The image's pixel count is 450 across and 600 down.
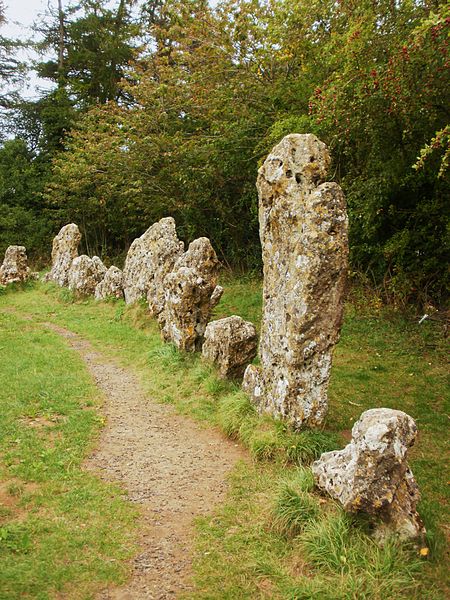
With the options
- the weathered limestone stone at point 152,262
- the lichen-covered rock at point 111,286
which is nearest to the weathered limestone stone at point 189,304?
the weathered limestone stone at point 152,262

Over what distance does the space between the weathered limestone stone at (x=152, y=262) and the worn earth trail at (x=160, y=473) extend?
4.45 m

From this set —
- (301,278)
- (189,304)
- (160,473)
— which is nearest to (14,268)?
(189,304)

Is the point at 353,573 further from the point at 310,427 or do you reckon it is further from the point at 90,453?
the point at 90,453

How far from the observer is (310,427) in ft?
18.9

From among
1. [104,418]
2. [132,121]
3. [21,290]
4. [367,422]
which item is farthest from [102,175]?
[367,422]

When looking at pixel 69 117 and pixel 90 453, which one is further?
pixel 69 117

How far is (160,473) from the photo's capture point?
18.1 feet

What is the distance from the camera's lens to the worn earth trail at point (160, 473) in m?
3.93

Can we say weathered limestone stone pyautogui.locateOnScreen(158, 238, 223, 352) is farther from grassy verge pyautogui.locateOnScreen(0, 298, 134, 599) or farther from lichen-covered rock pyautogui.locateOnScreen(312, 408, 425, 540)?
lichen-covered rock pyautogui.locateOnScreen(312, 408, 425, 540)

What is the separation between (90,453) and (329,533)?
3155 millimetres

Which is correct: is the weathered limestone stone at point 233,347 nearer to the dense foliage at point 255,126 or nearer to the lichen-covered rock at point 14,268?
the dense foliage at point 255,126

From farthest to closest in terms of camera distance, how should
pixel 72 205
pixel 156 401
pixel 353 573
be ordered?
pixel 72 205 < pixel 156 401 < pixel 353 573

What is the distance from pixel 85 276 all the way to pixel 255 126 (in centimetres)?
699

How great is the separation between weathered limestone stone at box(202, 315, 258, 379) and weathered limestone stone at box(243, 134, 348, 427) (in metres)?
1.36
